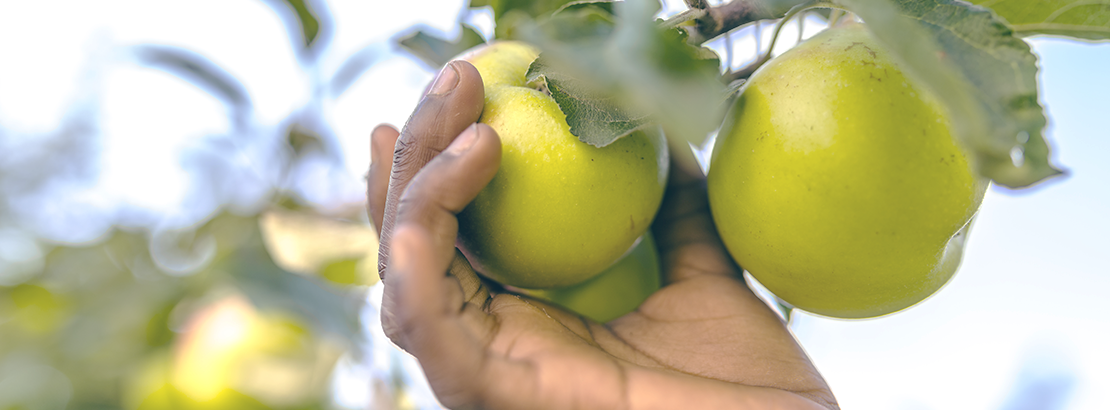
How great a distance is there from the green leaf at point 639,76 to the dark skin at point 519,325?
0.07 meters

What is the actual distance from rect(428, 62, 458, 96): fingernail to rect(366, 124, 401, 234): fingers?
136mm

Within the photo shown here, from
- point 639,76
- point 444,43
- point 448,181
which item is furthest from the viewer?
point 444,43

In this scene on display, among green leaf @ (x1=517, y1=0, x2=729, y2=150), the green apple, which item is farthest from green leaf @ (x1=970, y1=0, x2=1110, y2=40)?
the green apple

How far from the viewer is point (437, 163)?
0.38m

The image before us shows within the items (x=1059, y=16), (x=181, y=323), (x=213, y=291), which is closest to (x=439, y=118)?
(x=1059, y=16)

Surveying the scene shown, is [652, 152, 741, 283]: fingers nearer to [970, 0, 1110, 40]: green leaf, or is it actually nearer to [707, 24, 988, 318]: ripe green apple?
[707, 24, 988, 318]: ripe green apple

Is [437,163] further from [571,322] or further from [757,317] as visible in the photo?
[757,317]

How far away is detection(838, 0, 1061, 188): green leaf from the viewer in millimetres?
252

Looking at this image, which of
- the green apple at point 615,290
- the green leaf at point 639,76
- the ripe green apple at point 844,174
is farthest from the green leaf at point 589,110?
the green apple at point 615,290

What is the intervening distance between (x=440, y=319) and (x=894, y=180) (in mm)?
322

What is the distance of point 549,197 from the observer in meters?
0.43

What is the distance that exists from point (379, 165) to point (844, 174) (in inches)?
15.7

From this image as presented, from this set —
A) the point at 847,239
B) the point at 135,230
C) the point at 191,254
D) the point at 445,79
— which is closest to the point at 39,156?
the point at 135,230

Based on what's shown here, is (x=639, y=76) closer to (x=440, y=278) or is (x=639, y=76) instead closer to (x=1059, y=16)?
(x=440, y=278)
